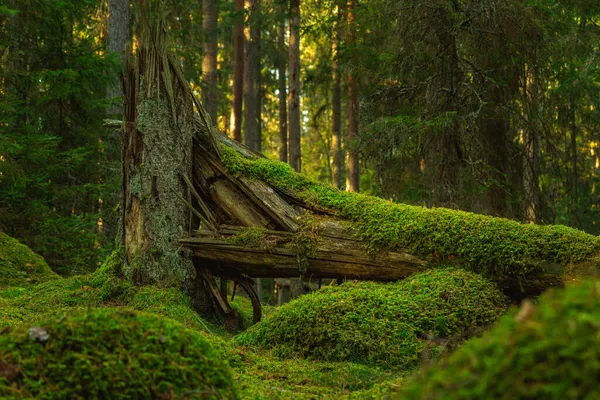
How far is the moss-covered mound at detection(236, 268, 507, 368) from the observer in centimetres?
529

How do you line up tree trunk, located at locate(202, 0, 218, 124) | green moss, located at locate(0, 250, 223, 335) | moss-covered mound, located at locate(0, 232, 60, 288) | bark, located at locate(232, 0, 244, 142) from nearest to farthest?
1. green moss, located at locate(0, 250, 223, 335)
2. moss-covered mound, located at locate(0, 232, 60, 288)
3. tree trunk, located at locate(202, 0, 218, 124)
4. bark, located at locate(232, 0, 244, 142)

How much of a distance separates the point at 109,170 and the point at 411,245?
8031 mm

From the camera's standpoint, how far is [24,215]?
11.1 meters

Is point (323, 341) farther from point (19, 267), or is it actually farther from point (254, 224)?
point (19, 267)

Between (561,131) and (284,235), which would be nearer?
(284,235)

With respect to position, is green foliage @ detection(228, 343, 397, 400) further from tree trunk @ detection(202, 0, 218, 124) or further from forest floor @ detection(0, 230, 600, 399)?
tree trunk @ detection(202, 0, 218, 124)

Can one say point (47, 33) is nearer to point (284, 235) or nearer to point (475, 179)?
point (284, 235)

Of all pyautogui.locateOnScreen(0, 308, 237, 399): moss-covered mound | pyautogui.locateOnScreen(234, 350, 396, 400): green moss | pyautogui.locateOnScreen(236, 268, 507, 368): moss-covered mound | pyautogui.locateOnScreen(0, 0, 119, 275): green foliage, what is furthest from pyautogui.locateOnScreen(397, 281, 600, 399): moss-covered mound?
pyautogui.locateOnScreen(0, 0, 119, 275): green foliage

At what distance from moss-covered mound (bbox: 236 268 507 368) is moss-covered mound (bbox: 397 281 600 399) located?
11.7 feet

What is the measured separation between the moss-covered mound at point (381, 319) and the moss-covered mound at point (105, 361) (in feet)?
9.12

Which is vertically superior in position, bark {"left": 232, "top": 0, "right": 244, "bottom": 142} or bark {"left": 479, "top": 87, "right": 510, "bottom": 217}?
bark {"left": 232, "top": 0, "right": 244, "bottom": 142}

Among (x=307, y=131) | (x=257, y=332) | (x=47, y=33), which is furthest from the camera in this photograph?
(x=307, y=131)

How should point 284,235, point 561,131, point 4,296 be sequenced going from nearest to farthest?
point 284,235 < point 4,296 < point 561,131

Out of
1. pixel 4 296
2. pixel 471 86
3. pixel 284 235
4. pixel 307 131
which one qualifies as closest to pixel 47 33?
pixel 4 296
